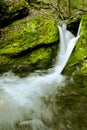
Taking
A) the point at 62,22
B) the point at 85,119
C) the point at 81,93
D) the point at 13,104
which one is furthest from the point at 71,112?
the point at 62,22

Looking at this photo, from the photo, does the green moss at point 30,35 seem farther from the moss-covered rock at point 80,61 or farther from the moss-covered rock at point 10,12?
the moss-covered rock at point 80,61

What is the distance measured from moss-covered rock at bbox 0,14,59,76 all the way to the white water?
21.6 inches

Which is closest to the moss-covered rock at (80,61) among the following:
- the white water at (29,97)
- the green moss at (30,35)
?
the white water at (29,97)

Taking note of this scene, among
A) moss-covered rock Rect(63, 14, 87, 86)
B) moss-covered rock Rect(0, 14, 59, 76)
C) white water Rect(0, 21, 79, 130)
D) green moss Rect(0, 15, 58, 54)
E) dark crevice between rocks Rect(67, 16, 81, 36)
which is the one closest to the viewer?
white water Rect(0, 21, 79, 130)

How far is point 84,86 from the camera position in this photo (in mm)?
9172

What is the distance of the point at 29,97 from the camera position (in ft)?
28.7

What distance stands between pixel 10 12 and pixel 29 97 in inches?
299

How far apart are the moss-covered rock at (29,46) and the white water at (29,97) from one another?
549 millimetres

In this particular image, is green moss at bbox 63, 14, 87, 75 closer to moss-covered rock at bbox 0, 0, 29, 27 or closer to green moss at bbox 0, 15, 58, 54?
green moss at bbox 0, 15, 58, 54

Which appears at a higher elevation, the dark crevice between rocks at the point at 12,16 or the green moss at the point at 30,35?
the dark crevice between rocks at the point at 12,16

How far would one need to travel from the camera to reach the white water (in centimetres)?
705

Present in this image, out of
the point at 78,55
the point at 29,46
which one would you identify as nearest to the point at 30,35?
the point at 29,46

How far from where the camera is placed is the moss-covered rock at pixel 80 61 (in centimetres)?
982

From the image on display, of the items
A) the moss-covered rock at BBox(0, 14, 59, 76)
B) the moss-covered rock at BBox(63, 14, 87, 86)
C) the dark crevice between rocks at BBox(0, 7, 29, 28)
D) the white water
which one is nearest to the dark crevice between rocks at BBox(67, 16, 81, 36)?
the moss-covered rock at BBox(63, 14, 87, 86)
